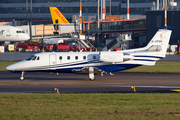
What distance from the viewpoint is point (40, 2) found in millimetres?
144250

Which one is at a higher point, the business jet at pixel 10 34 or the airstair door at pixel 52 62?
the business jet at pixel 10 34

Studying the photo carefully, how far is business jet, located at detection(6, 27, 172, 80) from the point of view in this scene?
2934 cm

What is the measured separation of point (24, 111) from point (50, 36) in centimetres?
7744

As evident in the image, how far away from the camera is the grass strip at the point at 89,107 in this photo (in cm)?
1405

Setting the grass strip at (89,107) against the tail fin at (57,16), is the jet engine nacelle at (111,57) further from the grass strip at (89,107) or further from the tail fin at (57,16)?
the tail fin at (57,16)

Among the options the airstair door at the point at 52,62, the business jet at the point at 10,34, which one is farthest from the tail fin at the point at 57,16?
the airstair door at the point at 52,62

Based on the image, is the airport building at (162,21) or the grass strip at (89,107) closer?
the grass strip at (89,107)

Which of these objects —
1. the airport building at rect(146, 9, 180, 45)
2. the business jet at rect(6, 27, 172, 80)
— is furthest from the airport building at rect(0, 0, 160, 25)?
the business jet at rect(6, 27, 172, 80)

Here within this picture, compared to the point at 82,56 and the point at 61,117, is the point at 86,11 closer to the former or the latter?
the point at 82,56

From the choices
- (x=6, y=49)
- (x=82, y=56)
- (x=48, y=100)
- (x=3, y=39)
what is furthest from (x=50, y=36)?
(x=48, y=100)

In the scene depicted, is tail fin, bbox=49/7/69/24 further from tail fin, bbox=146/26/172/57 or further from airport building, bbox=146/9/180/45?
tail fin, bbox=146/26/172/57

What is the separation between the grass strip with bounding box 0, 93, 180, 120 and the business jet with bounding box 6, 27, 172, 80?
31.7 feet

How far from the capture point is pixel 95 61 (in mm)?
29594

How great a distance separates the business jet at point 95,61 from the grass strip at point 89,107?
31.7 feet
